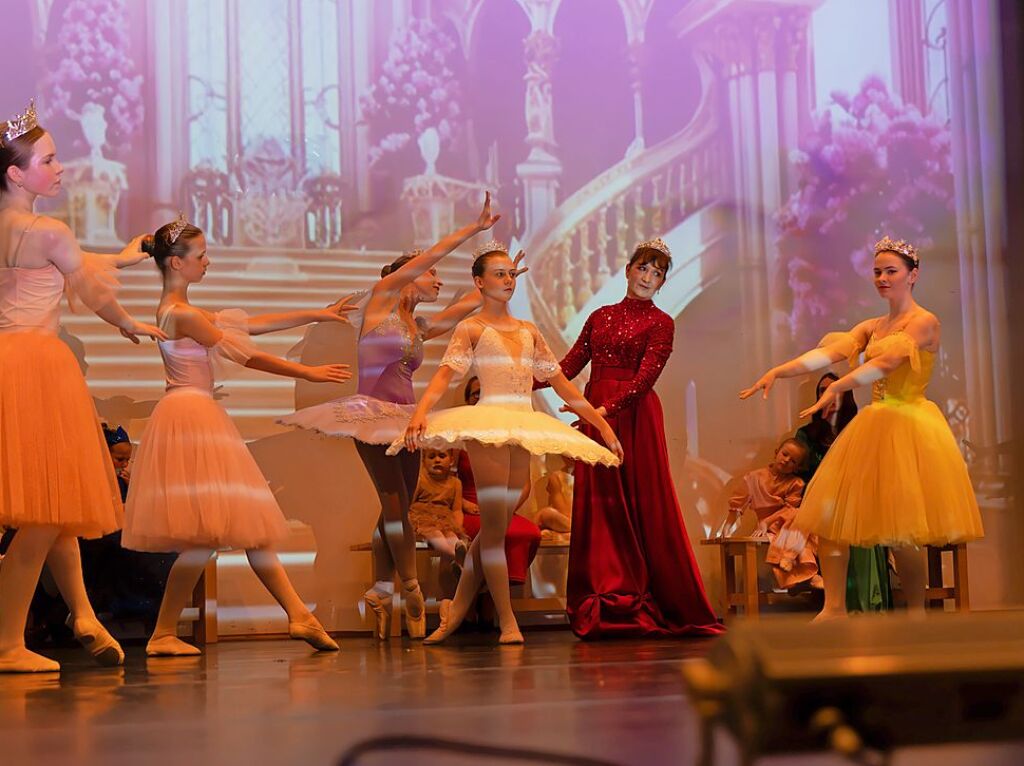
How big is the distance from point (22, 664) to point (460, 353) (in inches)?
78.3

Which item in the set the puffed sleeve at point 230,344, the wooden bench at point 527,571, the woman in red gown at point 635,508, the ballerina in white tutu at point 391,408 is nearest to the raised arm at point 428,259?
the ballerina in white tutu at point 391,408

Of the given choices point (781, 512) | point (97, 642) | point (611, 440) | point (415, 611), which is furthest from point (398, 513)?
point (781, 512)

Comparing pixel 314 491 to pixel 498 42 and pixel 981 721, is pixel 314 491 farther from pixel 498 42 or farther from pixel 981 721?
pixel 981 721

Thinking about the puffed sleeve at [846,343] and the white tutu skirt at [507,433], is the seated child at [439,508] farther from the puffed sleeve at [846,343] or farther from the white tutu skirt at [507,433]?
the puffed sleeve at [846,343]

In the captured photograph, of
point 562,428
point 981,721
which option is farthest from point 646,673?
point 981,721

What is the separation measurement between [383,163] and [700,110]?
75.3 inches

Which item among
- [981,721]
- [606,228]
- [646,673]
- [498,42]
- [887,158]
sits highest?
[498,42]

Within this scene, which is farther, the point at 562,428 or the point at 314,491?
the point at 314,491

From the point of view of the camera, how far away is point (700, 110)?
7.52 m

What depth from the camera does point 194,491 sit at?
15.7 feet

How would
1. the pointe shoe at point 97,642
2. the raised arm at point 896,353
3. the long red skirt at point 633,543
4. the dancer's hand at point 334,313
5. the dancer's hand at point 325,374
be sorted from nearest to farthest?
the pointe shoe at point 97,642
the dancer's hand at point 325,374
the raised arm at point 896,353
the dancer's hand at point 334,313
the long red skirt at point 633,543

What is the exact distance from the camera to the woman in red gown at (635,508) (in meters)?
5.79

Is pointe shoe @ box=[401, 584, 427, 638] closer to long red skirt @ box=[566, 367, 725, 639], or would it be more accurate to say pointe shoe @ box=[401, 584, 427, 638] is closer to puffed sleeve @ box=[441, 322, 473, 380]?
long red skirt @ box=[566, 367, 725, 639]

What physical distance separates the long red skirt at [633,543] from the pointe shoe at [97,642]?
83.3 inches
